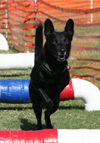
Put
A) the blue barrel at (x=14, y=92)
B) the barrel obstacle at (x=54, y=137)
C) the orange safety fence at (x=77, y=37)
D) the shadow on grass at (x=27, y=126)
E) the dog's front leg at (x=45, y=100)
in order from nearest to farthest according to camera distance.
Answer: the barrel obstacle at (x=54, y=137)
the dog's front leg at (x=45, y=100)
the shadow on grass at (x=27, y=126)
the blue barrel at (x=14, y=92)
the orange safety fence at (x=77, y=37)

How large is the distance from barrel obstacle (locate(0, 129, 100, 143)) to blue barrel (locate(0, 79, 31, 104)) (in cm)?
236

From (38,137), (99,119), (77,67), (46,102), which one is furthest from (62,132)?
(77,67)

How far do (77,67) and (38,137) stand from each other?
6.81 m

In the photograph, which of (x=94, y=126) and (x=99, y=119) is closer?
(x=94, y=126)

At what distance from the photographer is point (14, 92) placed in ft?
17.1

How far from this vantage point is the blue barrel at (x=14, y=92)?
517 cm

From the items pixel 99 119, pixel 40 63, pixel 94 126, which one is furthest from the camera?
pixel 99 119

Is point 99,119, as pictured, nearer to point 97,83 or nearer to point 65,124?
point 65,124

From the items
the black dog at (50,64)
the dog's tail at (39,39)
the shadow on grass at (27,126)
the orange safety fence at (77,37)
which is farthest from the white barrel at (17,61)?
the dog's tail at (39,39)

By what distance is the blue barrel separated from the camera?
5168mm

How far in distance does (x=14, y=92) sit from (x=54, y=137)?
254 cm

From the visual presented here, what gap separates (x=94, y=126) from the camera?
4.41 m

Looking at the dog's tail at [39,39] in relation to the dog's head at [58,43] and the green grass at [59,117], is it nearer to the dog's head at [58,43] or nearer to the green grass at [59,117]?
the dog's head at [58,43]

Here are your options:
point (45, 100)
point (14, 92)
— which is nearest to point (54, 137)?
point (45, 100)
